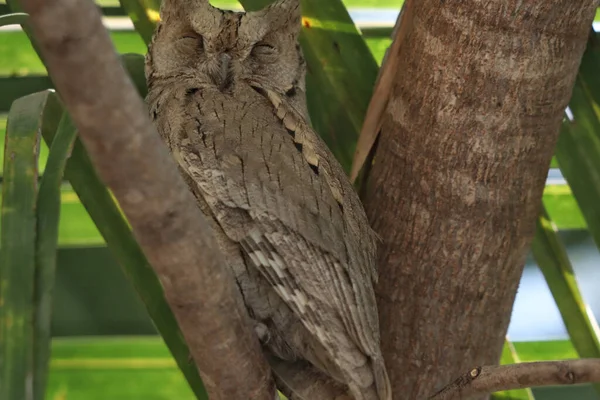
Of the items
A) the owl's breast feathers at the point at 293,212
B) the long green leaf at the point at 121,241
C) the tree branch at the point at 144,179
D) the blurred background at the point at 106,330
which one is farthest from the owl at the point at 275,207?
the blurred background at the point at 106,330

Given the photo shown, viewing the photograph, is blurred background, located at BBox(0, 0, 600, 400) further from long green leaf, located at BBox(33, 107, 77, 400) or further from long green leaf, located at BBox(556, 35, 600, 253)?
long green leaf, located at BBox(33, 107, 77, 400)

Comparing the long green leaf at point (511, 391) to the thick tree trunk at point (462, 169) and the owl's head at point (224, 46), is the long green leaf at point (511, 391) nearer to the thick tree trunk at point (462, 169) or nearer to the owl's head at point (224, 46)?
the thick tree trunk at point (462, 169)

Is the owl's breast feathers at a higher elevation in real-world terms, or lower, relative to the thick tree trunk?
lower

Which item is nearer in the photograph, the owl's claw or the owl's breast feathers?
the owl's breast feathers

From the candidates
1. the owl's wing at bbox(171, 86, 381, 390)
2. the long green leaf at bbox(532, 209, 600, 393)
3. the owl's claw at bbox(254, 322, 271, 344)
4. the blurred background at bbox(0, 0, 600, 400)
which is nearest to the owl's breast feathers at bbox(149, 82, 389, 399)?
the owl's wing at bbox(171, 86, 381, 390)

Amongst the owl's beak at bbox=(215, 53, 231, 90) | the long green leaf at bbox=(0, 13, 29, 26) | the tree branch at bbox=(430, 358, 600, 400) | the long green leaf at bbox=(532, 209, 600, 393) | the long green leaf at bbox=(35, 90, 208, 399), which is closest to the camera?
the tree branch at bbox=(430, 358, 600, 400)

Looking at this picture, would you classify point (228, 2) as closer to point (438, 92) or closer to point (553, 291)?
point (438, 92)
